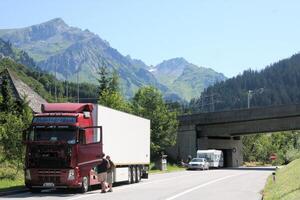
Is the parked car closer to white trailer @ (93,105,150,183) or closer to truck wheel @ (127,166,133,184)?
white trailer @ (93,105,150,183)

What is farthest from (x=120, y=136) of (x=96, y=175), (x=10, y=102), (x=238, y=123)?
(x=238, y=123)

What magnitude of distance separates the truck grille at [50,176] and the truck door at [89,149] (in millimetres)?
1034

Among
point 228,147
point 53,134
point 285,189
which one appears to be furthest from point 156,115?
point 285,189

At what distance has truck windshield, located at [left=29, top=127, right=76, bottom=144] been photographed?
78.9 feet

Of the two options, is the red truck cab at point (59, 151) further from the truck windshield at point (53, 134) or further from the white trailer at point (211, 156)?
the white trailer at point (211, 156)

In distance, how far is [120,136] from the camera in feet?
96.2

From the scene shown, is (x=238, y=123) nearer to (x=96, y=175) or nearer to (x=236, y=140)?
(x=236, y=140)

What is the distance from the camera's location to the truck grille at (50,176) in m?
23.7

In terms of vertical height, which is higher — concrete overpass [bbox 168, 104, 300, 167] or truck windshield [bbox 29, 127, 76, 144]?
concrete overpass [bbox 168, 104, 300, 167]

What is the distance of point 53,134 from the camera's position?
24203 mm

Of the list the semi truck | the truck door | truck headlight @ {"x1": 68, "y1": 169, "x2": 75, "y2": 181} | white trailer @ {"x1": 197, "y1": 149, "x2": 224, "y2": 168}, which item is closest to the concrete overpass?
white trailer @ {"x1": 197, "y1": 149, "x2": 224, "y2": 168}

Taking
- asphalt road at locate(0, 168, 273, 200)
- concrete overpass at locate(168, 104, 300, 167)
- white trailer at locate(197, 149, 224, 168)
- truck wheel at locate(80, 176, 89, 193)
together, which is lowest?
asphalt road at locate(0, 168, 273, 200)

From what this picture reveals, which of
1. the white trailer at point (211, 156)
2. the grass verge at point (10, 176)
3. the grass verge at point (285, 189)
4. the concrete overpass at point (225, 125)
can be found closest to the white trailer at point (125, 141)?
the grass verge at point (10, 176)

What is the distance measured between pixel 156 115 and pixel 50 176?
46775 mm
